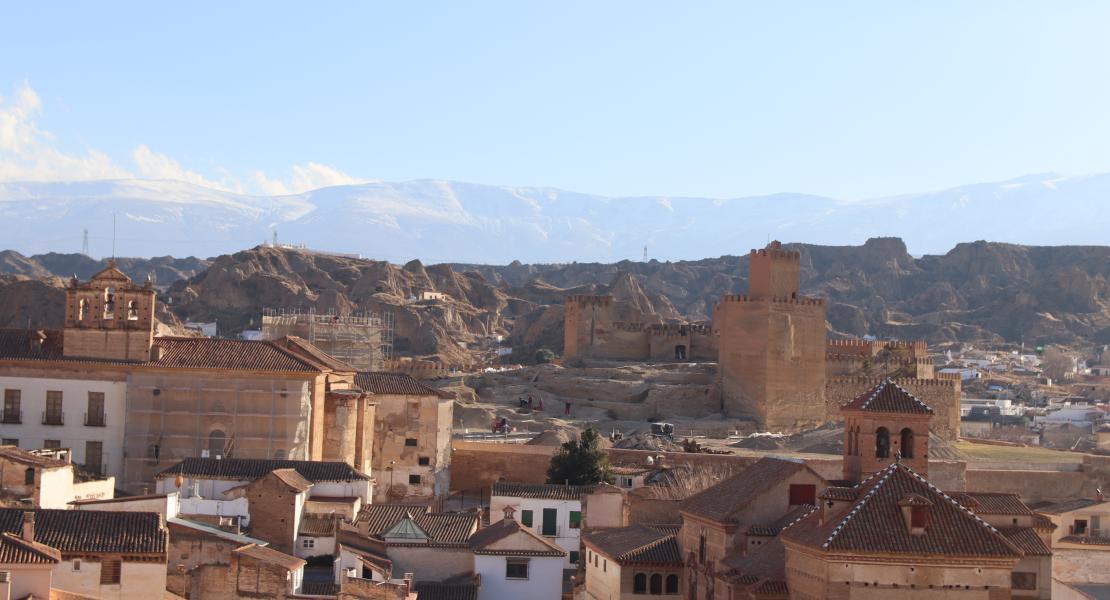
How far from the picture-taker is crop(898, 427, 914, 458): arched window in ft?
84.7

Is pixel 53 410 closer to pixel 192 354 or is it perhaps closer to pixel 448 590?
pixel 192 354

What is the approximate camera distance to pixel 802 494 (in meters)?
26.0

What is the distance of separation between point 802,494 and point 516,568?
6.10m

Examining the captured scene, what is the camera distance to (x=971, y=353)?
103 m

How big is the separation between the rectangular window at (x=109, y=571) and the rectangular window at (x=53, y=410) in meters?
13.9

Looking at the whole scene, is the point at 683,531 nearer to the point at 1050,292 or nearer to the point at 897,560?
the point at 897,560

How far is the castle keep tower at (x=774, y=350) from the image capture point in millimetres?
56156

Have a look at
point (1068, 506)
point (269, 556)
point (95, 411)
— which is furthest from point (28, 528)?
point (1068, 506)

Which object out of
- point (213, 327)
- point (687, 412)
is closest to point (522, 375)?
point (687, 412)

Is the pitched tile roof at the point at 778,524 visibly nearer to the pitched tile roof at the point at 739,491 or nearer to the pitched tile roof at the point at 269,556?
the pitched tile roof at the point at 739,491

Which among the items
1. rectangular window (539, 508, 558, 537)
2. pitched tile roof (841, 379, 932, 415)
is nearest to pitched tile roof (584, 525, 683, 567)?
rectangular window (539, 508, 558, 537)

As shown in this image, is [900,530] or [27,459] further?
[27,459]

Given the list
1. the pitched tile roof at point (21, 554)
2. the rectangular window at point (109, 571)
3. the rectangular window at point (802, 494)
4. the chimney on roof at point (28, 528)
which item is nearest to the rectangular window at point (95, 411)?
the rectangular window at point (109, 571)

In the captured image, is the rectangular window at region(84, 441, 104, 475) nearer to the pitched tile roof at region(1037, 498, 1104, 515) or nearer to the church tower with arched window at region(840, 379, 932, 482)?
the church tower with arched window at region(840, 379, 932, 482)
